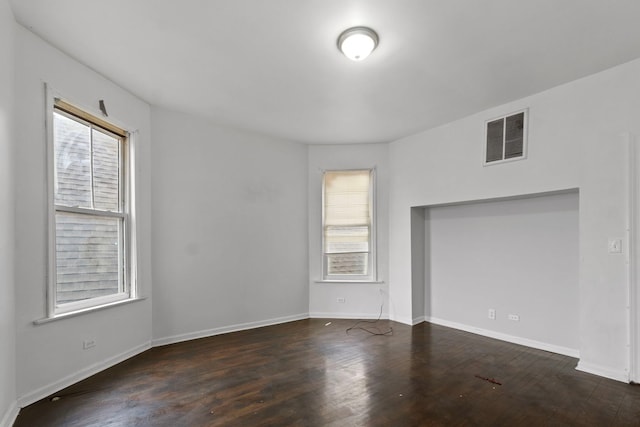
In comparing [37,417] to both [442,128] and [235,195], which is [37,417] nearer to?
[235,195]

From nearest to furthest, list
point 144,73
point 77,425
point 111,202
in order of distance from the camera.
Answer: point 77,425 → point 144,73 → point 111,202

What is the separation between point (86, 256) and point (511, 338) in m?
4.91

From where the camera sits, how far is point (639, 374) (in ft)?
9.48

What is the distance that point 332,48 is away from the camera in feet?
8.91

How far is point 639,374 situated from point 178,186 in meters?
5.13

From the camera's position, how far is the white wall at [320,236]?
17.4 ft

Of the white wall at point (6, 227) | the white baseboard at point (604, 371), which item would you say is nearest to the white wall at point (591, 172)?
the white baseboard at point (604, 371)

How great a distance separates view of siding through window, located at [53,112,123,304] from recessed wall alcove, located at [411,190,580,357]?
3.94 m

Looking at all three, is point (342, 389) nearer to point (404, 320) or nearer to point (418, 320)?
point (404, 320)

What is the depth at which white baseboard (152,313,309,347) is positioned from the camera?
13.4 ft

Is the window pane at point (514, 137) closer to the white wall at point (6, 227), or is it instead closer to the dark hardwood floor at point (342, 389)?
the dark hardwood floor at point (342, 389)

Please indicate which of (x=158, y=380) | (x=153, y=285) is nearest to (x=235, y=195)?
(x=153, y=285)

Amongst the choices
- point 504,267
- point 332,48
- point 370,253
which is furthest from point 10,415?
point 504,267

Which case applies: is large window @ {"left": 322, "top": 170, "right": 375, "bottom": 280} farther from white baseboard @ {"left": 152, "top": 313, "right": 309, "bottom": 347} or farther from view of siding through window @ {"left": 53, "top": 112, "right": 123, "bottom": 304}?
view of siding through window @ {"left": 53, "top": 112, "right": 123, "bottom": 304}
